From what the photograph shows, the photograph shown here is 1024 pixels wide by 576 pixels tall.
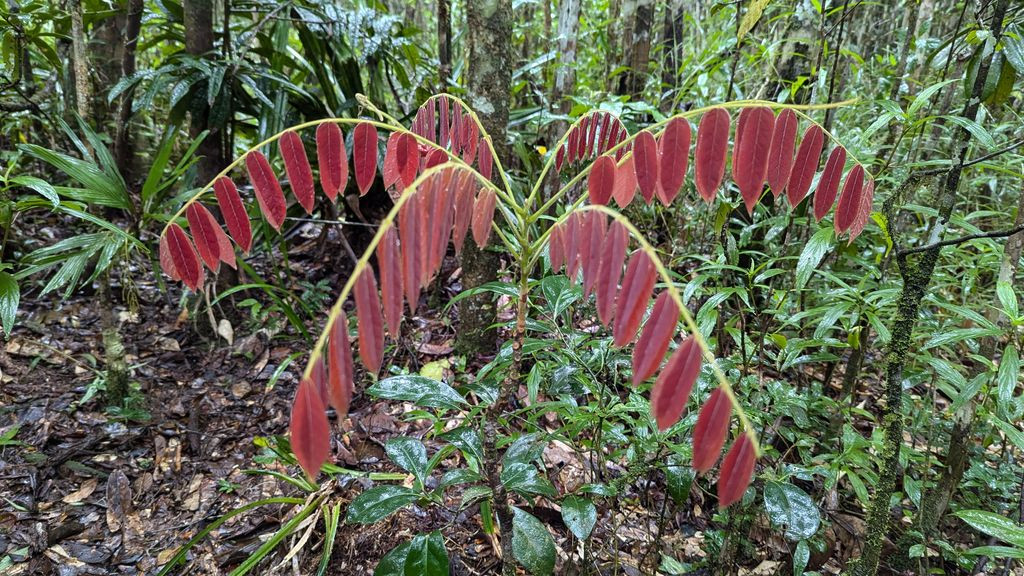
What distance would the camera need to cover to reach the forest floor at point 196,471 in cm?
151

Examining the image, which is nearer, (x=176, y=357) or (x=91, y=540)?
(x=91, y=540)

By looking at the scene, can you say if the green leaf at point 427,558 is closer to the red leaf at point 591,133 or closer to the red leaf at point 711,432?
the red leaf at point 711,432

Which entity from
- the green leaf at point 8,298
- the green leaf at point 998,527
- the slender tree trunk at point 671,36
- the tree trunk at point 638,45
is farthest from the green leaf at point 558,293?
the tree trunk at point 638,45

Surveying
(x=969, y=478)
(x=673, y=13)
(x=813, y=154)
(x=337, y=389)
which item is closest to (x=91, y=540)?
(x=337, y=389)

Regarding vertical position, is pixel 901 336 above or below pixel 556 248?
below

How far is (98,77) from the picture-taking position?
314cm

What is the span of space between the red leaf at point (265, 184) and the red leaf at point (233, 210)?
0.13 ft

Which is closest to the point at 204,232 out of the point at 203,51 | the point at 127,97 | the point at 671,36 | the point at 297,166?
the point at 297,166

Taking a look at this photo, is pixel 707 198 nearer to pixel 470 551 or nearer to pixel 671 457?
pixel 671 457

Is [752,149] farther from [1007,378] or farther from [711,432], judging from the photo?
[1007,378]

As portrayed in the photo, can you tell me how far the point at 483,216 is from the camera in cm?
78

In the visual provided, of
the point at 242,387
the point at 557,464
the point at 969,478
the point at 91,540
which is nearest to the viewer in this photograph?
the point at 969,478

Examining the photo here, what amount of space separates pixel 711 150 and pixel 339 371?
65 cm

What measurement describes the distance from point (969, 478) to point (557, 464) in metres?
1.26
